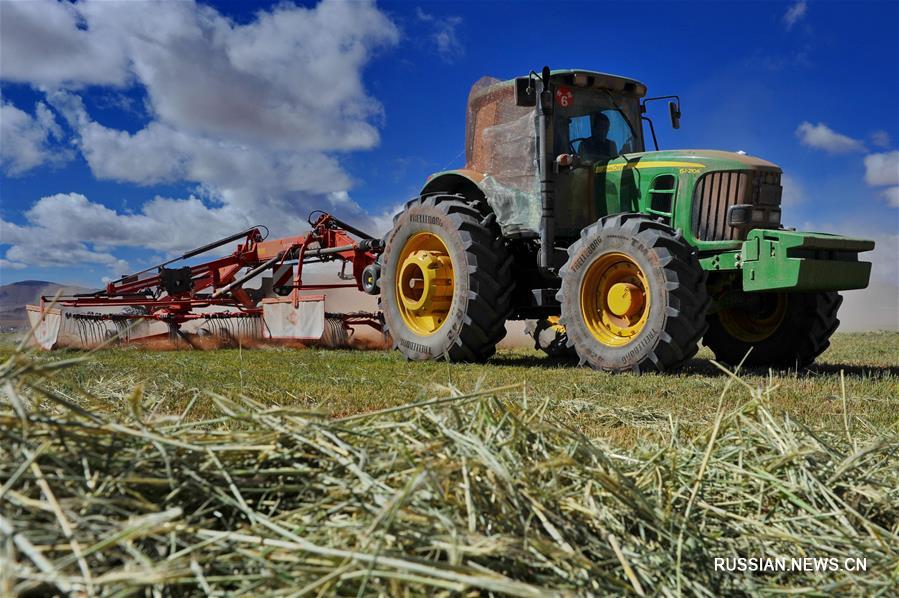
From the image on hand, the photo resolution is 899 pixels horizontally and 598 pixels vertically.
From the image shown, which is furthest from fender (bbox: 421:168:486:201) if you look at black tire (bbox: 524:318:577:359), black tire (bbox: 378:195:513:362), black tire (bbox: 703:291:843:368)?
black tire (bbox: 703:291:843:368)

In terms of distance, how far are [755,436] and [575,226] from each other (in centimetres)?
493

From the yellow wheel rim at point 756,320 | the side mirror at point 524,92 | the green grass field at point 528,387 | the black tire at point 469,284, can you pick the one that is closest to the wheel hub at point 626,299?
the green grass field at point 528,387

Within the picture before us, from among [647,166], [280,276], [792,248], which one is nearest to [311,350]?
[280,276]

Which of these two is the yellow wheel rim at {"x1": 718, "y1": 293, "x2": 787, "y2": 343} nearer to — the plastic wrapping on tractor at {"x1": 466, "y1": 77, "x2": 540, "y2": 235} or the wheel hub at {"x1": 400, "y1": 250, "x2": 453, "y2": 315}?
the plastic wrapping on tractor at {"x1": 466, "y1": 77, "x2": 540, "y2": 235}

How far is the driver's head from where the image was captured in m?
7.01

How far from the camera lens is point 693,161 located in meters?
6.19

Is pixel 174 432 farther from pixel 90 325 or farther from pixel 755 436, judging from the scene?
pixel 90 325

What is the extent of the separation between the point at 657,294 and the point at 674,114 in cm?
280

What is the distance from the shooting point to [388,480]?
1.46 metres

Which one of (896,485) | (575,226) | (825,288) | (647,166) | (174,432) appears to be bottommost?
(896,485)

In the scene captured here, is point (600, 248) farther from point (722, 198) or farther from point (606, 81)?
point (606, 81)

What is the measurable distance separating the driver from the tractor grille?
1.16 m

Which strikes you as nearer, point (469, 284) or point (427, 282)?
point (469, 284)

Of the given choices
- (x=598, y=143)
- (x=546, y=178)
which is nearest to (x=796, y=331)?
(x=598, y=143)
